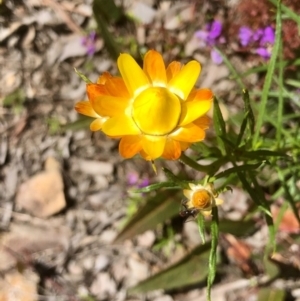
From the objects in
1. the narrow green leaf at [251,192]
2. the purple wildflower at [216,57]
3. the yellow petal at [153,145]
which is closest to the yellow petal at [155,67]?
the yellow petal at [153,145]

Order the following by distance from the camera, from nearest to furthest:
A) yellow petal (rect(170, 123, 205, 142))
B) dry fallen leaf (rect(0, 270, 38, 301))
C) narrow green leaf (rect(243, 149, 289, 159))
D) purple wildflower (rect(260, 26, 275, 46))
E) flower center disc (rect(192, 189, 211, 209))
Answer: yellow petal (rect(170, 123, 205, 142)), flower center disc (rect(192, 189, 211, 209)), narrow green leaf (rect(243, 149, 289, 159)), purple wildflower (rect(260, 26, 275, 46)), dry fallen leaf (rect(0, 270, 38, 301))

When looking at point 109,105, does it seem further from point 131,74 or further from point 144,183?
point 144,183

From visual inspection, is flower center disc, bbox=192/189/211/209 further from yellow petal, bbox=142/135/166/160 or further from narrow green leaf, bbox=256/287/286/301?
narrow green leaf, bbox=256/287/286/301

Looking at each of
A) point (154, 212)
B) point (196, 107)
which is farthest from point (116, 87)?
point (154, 212)

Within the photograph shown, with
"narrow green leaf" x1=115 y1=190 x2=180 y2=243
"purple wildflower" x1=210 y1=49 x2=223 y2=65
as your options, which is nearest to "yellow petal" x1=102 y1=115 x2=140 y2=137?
"narrow green leaf" x1=115 y1=190 x2=180 y2=243

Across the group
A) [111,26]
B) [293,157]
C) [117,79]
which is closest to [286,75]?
[293,157]

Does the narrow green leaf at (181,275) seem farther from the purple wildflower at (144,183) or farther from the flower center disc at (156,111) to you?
the flower center disc at (156,111)

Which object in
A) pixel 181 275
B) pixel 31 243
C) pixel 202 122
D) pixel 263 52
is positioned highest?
pixel 202 122
